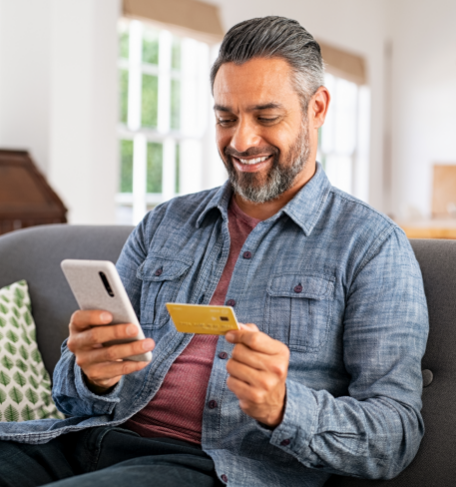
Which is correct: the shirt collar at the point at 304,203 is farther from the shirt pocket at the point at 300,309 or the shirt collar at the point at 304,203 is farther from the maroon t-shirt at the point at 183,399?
the maroon t-shirt at the point at 183,399

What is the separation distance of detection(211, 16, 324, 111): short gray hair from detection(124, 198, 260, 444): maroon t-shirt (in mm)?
515

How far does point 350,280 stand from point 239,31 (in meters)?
0.60

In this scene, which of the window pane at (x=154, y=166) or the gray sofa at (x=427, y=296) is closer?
the gray sofa at (x=427, y=296)

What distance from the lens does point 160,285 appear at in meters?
1.49

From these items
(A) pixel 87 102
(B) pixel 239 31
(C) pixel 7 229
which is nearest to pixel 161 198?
(A) pixel 87 102

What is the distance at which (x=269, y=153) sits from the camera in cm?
145

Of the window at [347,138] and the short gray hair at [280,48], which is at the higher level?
the window at [347,138]

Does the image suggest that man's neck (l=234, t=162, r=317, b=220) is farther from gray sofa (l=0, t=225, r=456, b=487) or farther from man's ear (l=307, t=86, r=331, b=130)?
gray sofa (l=0, t=225, r=456, b=487)

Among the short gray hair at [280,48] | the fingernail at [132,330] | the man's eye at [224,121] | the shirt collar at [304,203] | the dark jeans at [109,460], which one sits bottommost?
the dark jeans at [109,460]

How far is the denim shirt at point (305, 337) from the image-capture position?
115 centimetres

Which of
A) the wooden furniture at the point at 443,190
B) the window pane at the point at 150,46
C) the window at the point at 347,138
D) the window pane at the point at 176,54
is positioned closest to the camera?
the window pane at the point at 150,46

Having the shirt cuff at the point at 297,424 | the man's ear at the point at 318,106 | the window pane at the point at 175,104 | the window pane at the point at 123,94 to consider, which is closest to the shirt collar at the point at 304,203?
the man's ear at the point at 318,106

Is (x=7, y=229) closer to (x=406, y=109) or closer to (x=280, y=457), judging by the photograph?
(x=280, y=457)

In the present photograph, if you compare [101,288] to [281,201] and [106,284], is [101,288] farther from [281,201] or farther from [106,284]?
[281,201]
